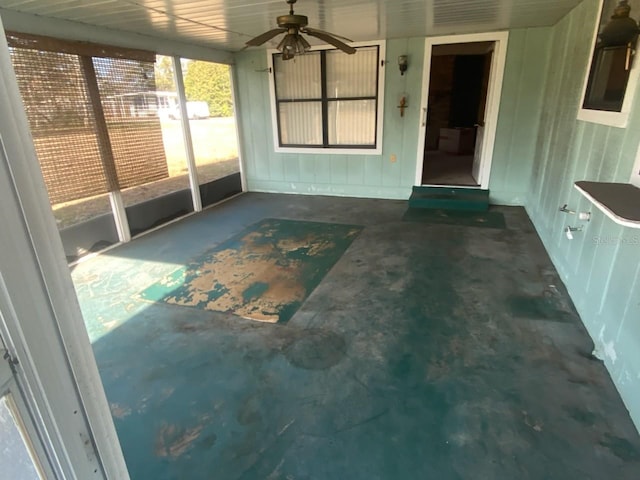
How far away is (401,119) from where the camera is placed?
5.69 meters

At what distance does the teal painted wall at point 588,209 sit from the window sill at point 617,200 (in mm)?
256

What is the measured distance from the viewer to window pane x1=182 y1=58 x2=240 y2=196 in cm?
539

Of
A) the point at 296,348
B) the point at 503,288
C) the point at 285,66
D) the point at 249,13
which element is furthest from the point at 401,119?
the point at 296,348

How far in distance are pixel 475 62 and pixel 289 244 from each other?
784 cm

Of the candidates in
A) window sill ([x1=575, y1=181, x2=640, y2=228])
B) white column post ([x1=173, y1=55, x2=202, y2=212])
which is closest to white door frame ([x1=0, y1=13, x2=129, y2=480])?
window sill ([x1=575, y1=181, x2=640, y2=228])

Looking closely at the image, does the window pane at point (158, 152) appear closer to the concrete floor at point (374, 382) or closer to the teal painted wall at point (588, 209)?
the concrete floor at point (374, 382)

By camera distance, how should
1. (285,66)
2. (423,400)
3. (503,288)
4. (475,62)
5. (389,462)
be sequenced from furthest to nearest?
1. (475,62)
2. (285,66)
3. (503,288)
4. (423,400)
5. (389,462)

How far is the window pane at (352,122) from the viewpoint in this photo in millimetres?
5875

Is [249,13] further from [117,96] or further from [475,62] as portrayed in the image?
[475,62]

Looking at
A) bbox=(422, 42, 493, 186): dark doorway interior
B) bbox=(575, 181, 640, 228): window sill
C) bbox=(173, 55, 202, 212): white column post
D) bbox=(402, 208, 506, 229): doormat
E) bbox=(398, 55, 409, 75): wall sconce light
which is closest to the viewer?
bbox=(575, 181, 640, 228): window sill

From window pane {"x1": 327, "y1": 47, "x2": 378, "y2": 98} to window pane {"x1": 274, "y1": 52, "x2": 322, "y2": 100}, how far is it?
216 mm

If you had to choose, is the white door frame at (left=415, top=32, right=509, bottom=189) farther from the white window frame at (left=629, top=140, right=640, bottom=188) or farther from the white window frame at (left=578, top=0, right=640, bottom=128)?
the white window frame at (left=629, top=140, right=640, bottom=188)

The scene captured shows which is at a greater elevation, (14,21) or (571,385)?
(14,21)

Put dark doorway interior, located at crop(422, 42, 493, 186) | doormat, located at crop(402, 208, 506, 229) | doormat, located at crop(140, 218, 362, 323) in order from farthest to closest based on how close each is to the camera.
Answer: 1. dark doorway interior, located at crop(422, 42, 493, 186)
2. doormat, located at crop(402, 208, 506, 229)
3. doormat, located at crop(140, 218, 362, 323)
